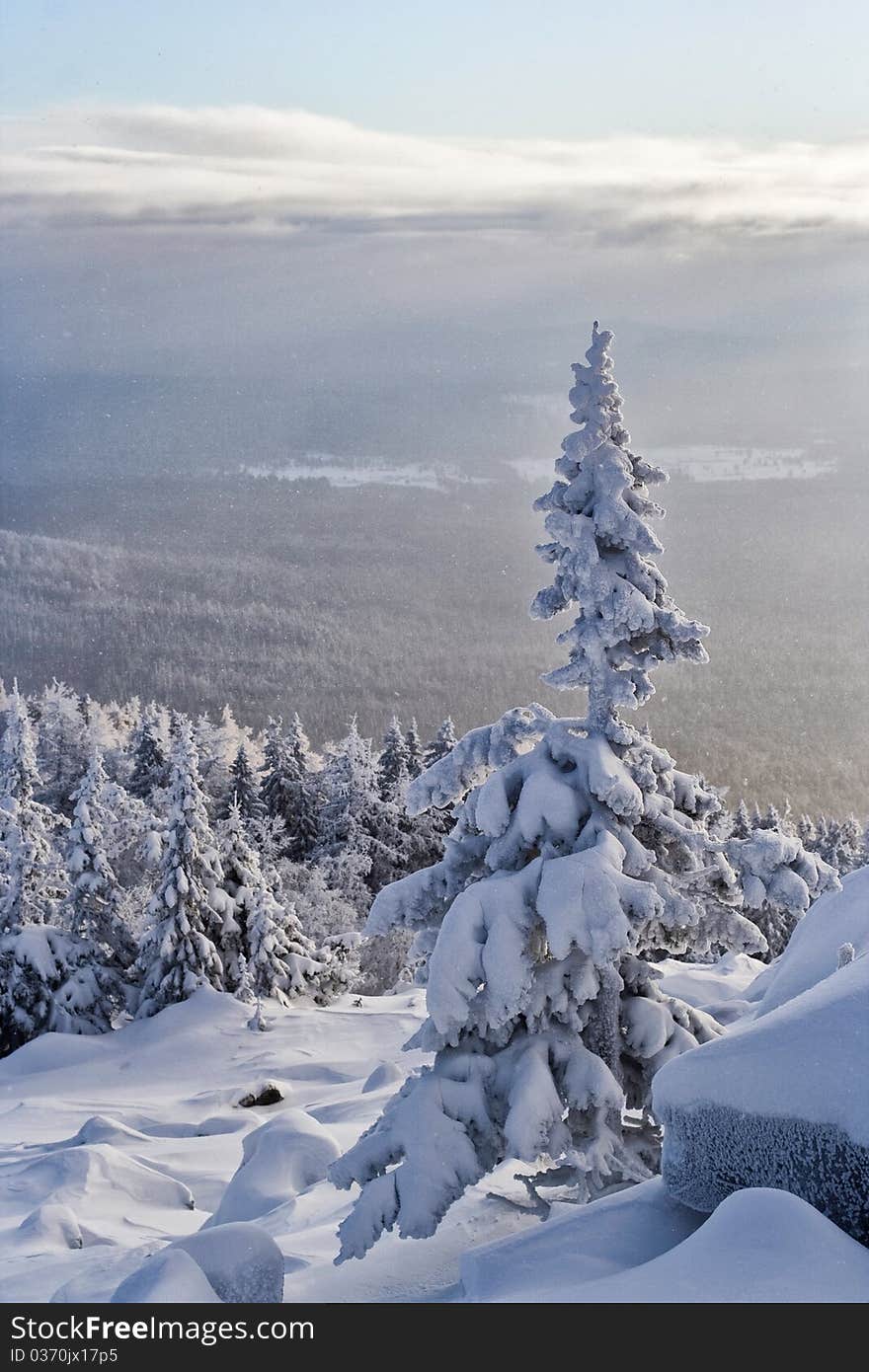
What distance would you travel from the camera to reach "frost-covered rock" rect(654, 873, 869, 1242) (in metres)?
5.95

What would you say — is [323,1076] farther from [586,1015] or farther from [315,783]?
[315,783]

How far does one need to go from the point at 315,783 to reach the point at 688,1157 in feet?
183

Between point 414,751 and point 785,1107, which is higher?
point 785,1107

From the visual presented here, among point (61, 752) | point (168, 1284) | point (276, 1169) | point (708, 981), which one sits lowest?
point (61, 752)

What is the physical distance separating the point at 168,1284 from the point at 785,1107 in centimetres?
360

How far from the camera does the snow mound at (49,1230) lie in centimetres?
1337

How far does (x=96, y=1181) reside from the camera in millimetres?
16125

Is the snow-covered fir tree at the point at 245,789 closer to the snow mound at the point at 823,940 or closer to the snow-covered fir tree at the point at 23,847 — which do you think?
the snow-covered fir tree at the point at 23,847

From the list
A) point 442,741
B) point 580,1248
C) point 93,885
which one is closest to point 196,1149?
point 93,885

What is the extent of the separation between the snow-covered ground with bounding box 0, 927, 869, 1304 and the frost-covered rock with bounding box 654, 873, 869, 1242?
0.44m

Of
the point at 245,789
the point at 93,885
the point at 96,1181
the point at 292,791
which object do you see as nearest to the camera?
the point at 96,1181

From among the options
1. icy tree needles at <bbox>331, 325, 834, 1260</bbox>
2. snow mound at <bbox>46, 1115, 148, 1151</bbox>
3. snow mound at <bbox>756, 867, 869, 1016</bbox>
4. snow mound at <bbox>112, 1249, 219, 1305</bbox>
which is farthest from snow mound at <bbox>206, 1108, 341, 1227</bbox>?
snow mound at <bbox>756, 867, 869, 1016</bbox>

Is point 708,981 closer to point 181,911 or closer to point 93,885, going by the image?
point 181,911
